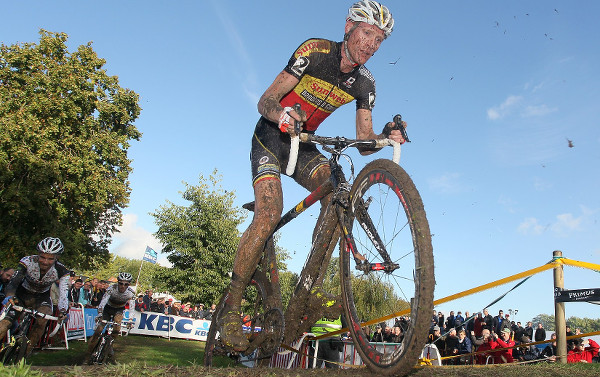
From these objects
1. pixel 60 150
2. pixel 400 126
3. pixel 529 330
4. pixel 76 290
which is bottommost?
pixel 76 290

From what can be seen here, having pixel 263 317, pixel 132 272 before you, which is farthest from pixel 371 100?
pixel 132 272

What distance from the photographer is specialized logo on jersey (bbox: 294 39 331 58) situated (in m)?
5.05

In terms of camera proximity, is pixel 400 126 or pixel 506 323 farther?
pixel 506 323

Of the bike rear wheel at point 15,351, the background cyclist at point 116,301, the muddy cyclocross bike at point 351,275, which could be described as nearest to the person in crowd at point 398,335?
the muddy cyclocross bike at point 351,275

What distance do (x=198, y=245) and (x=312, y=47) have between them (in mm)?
41440

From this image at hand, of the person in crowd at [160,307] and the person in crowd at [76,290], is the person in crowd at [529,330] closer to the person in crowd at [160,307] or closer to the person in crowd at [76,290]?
the person in crowd at [76,290]

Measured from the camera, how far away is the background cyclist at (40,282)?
8.02 meters

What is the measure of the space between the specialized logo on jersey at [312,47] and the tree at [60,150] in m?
28.0

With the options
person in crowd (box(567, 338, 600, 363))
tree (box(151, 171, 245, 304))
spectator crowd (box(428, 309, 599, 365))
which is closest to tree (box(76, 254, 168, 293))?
tree (box(151, 171, 245, 304))

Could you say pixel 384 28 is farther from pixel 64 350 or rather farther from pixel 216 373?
pixel 64 350

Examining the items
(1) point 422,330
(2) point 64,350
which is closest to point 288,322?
(1) point 422,330

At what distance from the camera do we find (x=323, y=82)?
17.4 feet

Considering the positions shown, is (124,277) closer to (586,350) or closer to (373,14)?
(373,14)

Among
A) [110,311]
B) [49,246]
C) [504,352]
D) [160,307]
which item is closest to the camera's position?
[49,246]
